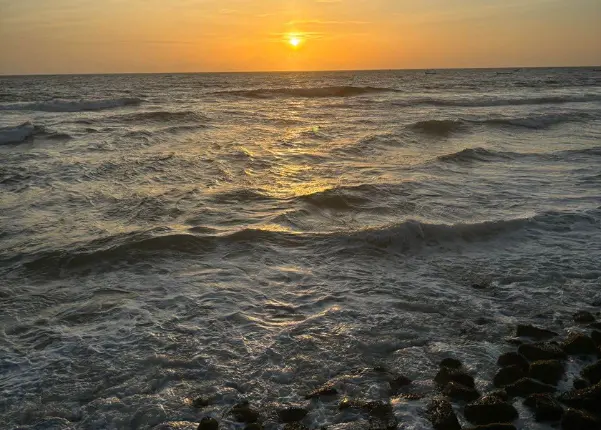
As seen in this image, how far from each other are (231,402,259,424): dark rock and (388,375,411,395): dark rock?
4.06 feet

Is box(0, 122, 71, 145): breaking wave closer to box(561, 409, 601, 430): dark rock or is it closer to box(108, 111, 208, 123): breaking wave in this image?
box(108, 111, 208, 123): breaking wave

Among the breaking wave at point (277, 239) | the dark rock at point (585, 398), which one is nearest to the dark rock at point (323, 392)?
the dark rock at point (585, 398)

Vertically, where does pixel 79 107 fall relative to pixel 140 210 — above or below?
above

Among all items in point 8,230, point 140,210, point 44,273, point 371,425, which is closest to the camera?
point 371,425

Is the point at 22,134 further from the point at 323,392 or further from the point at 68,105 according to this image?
the point at 323,392

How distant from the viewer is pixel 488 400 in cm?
396

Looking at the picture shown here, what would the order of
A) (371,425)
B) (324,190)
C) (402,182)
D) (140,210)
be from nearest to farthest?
1. (371,425)
2. (140,210)
3. (324,190)
4. (402,182)

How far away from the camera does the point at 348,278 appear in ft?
22.5

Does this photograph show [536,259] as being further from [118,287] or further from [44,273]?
[44,273]

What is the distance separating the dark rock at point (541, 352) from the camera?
15.3 ft

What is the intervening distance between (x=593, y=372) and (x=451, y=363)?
1214mm

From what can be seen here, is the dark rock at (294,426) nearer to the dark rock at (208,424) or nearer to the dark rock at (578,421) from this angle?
the dark rock at (208,424)

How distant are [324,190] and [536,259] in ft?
16.3

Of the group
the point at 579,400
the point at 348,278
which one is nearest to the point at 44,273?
the point at 348,278
